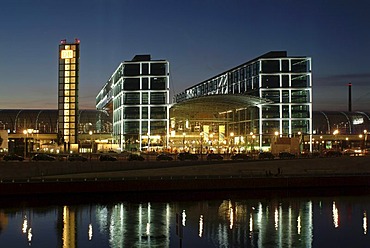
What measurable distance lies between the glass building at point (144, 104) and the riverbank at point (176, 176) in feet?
178

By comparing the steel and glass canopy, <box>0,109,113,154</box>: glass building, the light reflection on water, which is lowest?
the light reflection on water

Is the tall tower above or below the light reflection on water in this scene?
above

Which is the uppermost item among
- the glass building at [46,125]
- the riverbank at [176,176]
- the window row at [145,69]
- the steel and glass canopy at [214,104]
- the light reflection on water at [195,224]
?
the window row at [145,69]

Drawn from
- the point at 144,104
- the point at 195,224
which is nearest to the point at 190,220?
the point at 195,224

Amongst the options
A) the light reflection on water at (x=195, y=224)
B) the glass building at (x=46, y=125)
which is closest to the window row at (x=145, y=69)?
the glass building at (x=46, y=125)

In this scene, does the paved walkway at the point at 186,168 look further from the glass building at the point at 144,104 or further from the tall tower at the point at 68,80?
the glass building at the point at 144,104

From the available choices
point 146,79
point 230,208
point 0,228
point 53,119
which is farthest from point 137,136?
point 0,228

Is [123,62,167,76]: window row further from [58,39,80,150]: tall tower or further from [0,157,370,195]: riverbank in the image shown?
[0,157,370,195]: riverbank

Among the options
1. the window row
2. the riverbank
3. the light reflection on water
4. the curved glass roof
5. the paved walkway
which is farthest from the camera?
the curved glass roof

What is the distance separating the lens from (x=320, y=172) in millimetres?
64250

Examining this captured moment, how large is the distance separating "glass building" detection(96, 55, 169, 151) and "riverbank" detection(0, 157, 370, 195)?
2134 inches

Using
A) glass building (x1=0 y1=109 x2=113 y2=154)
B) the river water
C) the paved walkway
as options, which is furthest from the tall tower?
the river water

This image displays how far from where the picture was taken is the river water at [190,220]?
33.5 metres

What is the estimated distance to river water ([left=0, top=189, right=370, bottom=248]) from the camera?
33500 millimetres
